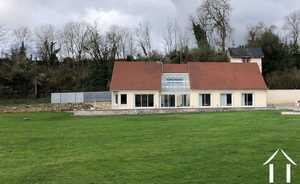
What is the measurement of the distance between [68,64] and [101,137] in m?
35.8

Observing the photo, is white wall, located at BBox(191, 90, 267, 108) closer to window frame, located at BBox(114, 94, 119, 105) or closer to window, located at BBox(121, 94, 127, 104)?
window, located at BBox(121, 94, 127, 104)

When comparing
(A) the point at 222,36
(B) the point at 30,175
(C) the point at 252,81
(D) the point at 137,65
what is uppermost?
(A) the point at 222,36

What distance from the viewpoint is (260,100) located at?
2853cm

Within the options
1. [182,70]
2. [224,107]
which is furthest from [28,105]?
[224,107]

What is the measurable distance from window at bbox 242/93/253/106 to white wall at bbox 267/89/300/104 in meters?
6.15

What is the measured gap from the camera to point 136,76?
2969cm

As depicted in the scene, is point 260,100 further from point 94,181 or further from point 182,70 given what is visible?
point 94,181

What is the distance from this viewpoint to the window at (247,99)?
93.6ft

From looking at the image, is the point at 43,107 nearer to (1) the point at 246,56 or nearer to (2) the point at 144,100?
(2) the point at 144,100

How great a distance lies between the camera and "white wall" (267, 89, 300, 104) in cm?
3331

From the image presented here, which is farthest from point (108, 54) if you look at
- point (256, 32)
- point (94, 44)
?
point (256, 32)

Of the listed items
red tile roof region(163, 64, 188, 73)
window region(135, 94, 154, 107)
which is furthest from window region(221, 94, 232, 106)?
window region(135, 94, 154, 107)

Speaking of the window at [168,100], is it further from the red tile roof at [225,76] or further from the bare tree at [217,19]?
the bare tree at [217,19]

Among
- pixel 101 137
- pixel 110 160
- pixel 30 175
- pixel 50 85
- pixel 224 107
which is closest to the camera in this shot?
pixel 30 175
